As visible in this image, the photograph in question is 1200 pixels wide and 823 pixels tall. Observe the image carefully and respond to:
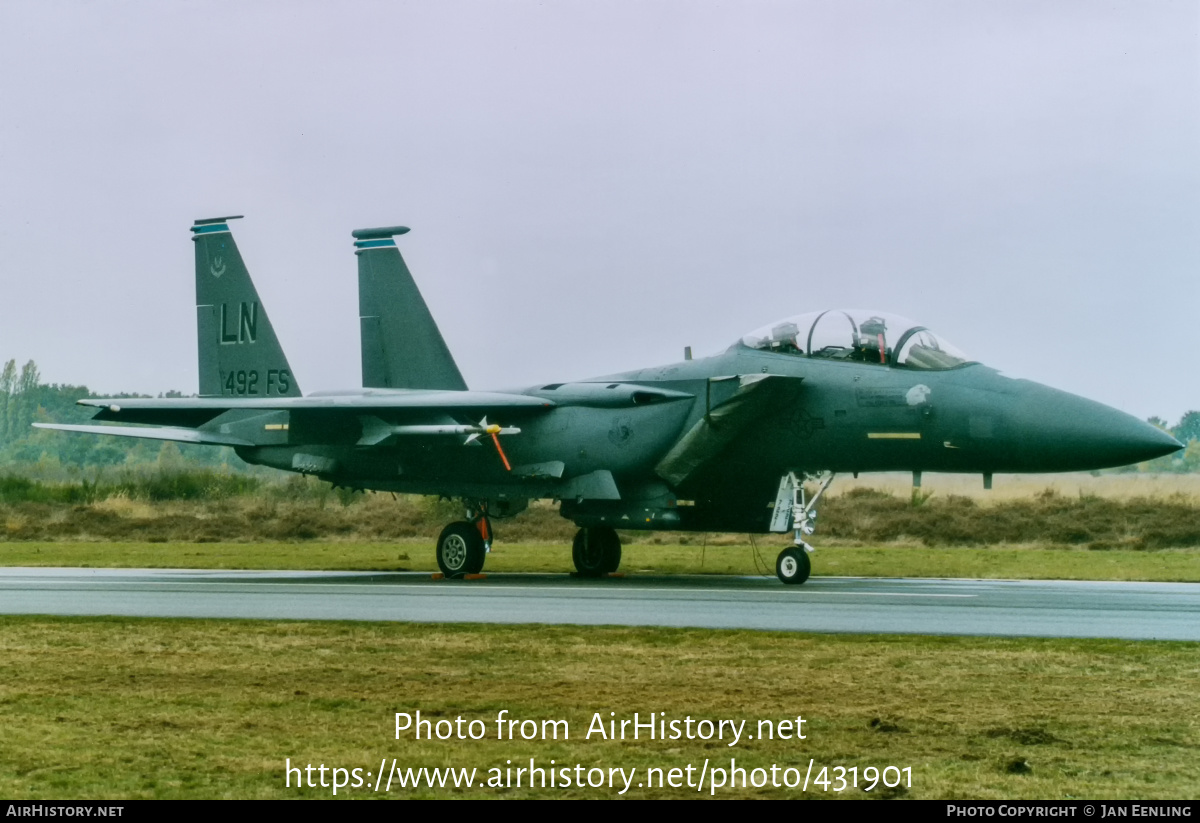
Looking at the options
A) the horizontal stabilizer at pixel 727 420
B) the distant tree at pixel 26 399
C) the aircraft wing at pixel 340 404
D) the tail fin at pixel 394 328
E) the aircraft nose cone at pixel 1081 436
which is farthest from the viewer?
the distant tree at pixel 26 399

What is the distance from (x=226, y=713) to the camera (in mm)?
8188

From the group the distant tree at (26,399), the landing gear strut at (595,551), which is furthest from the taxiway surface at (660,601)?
the distant tree at (26,399)

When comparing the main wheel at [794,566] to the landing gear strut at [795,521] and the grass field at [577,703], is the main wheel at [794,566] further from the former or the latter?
the grass field at [577,703]

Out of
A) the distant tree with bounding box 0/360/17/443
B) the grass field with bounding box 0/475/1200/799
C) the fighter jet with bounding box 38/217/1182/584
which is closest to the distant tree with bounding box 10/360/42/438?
the distant tree with bounding box 0/360/17/443

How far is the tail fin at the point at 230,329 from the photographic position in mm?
24609

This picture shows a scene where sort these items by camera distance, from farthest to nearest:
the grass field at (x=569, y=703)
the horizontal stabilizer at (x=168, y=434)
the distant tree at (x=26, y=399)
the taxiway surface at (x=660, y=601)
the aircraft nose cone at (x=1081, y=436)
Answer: the distant tree at (x=26, y=399) → the horizontal stabilizer at (x=168, y=434) → the aircraft nose cone at (x=1081, y=436) → the taxiway surface at (x=660, y=601) → the grass field at (x=569, y=703)

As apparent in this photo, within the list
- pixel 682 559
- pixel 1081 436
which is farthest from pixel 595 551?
pixel 1081 436

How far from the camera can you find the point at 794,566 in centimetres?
1816

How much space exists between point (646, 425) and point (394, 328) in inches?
245

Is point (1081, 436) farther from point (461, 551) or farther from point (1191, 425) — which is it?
point (1191, 425)

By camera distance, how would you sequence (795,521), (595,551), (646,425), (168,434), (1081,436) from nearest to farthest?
(1081,436), (795,521), (646,425), (595,551), (168,434)

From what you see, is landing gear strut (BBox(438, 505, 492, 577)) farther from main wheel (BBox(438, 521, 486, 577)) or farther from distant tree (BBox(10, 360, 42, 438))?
→ distant tree (BBox(10, 360, 42, 438))

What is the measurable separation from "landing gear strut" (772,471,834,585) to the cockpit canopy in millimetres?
1687

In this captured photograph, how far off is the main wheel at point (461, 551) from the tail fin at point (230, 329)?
5.00 meters
